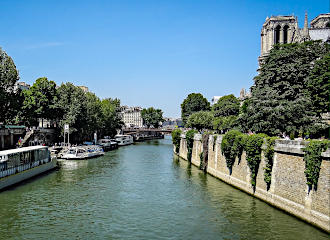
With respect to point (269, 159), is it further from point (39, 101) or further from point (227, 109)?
point (227, 109)

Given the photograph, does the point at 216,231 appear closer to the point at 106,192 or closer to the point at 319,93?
the point at 106,192

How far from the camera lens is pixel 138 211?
23.3 meters

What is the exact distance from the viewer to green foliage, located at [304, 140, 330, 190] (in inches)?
733

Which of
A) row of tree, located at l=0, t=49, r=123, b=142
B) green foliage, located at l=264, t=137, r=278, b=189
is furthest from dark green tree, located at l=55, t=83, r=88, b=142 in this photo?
green foliage, located at l=264, t=137, r=278, b=189

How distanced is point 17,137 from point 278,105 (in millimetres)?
43151

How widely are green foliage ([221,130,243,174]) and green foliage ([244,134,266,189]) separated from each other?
285cm

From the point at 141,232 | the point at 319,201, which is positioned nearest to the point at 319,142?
the point at 319,201

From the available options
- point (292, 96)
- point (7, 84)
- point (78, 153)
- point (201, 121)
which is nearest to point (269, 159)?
point (292, 96)

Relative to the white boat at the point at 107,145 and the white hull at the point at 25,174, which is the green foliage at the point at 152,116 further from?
the white hull at the point at 25,174

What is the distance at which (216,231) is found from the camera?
1938cm

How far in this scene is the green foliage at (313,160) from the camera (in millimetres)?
18620

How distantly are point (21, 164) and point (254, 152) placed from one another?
69.1 feet

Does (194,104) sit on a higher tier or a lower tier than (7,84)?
higher

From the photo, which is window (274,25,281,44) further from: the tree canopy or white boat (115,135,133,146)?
white boat (115,135,133,146)
